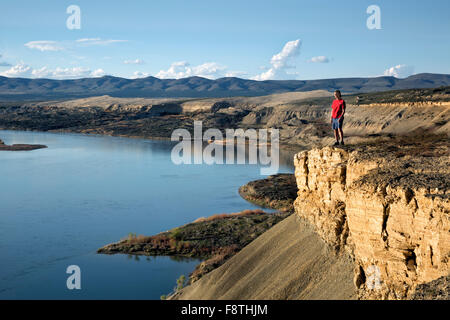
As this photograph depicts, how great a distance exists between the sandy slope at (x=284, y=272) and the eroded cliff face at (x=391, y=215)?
18.8 inches

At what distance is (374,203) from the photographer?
755cm

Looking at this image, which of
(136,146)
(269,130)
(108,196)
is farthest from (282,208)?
(269,130)

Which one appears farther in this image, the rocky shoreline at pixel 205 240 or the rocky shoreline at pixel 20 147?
the rocky shoreline at pixel 20 147

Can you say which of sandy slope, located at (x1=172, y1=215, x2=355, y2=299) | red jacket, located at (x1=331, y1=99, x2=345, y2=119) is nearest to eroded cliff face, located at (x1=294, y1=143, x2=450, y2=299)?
sandy slope, located at (x1=172, y1=215, x2=355, y2=299)

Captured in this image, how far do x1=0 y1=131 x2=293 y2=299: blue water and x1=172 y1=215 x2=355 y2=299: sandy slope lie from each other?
13.4ft

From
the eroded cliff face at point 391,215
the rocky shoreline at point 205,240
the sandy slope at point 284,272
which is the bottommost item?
the rocky shoreline at point 205,240

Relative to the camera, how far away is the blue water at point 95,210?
53.1 feet

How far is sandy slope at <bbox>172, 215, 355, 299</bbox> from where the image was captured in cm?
938

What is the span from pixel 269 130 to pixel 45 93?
153247mm

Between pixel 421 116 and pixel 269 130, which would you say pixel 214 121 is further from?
pixel 421 116

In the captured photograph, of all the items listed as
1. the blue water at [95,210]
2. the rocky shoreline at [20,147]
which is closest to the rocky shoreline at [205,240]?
the blue water at [95,210]

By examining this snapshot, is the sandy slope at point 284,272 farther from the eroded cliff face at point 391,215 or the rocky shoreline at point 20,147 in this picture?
the rocky shoreline at point 20,147

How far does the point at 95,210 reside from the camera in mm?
25109

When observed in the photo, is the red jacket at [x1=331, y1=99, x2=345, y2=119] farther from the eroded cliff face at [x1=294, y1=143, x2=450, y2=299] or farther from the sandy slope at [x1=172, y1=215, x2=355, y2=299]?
the sandy slope at [x1=172, y1=215, x2=355, y2=299]
